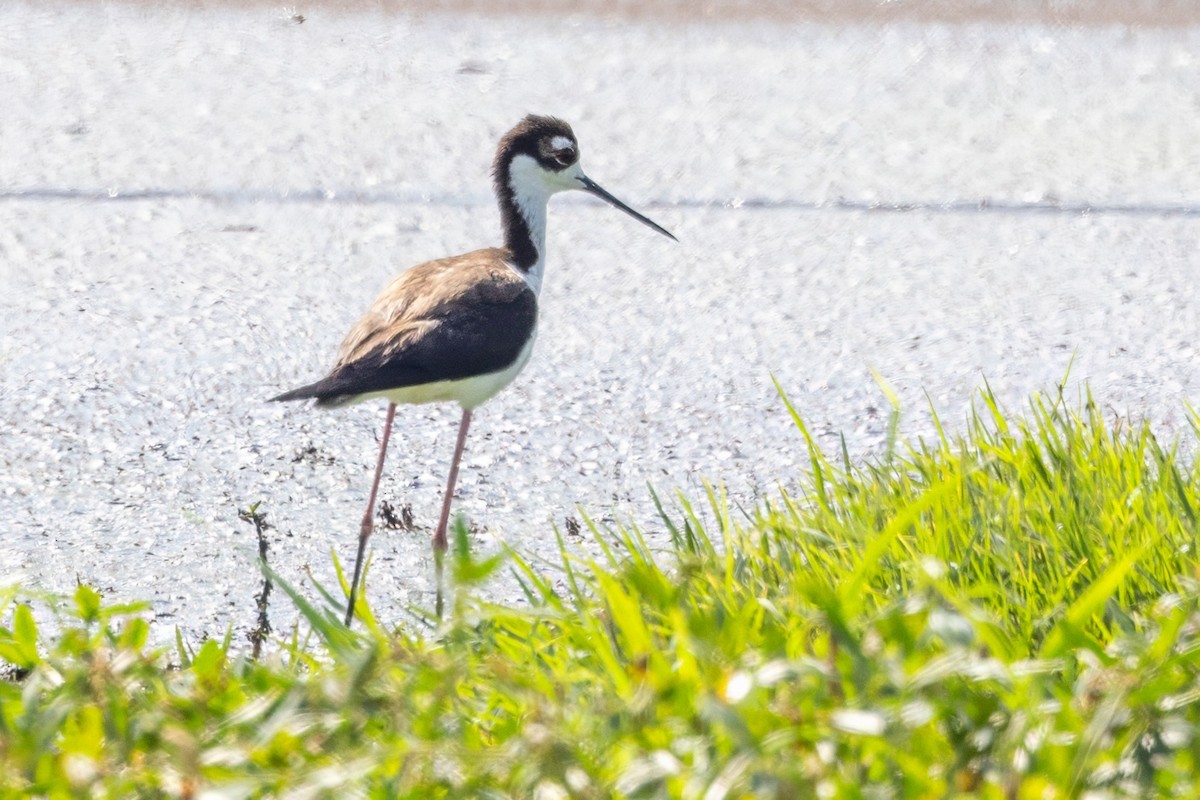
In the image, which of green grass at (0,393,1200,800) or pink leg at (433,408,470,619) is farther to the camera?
pink leg at (433,408,470,619)

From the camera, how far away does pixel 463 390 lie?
15.0 ft

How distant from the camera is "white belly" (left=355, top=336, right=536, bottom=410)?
14.6ft

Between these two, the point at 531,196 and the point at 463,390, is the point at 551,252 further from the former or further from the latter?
the point at 463,390

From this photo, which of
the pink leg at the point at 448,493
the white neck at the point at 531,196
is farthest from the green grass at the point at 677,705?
the white neck at the point at 531,196

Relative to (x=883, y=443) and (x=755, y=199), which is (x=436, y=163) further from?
(x=883, y=443)

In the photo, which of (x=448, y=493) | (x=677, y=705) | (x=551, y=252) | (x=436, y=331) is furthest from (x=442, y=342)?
(x=551, y=252)

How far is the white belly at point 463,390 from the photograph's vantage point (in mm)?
4449

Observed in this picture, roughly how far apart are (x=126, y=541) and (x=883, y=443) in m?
2.09

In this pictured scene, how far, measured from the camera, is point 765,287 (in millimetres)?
6520

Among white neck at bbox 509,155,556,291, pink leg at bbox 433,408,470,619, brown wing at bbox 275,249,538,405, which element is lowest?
pink leg at bbox 433,408,470,619

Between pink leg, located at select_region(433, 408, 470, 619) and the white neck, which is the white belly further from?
the white neck

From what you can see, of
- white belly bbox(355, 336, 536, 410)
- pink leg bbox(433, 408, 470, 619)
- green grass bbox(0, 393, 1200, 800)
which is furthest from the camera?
pink leg bbox(433, 408, 470, 619)

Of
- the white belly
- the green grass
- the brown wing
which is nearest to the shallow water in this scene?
the white belly

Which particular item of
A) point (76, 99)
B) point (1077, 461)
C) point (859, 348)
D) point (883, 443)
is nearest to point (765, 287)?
point (859, 348)
